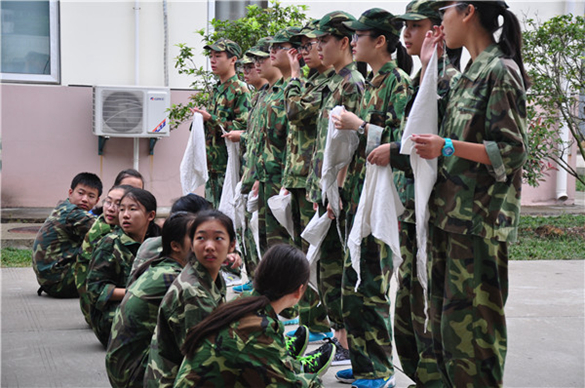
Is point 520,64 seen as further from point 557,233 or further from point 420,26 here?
point 557,233

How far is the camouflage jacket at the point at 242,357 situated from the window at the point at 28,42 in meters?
8.83

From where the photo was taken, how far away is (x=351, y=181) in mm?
4043

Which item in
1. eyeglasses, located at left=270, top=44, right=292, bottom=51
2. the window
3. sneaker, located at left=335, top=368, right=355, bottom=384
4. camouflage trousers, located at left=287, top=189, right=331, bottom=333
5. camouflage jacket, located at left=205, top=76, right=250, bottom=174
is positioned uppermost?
the window

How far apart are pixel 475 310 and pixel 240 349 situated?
93cm

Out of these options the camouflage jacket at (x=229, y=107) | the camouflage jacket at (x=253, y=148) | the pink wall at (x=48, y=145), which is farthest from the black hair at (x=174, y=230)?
the pink wall at (x=48, y=145)

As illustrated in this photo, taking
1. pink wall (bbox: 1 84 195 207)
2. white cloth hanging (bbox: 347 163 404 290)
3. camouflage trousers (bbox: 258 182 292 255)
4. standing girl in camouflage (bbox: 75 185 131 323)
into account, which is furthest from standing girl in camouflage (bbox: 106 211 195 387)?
pink wall (bbox: 1 84 195 207)

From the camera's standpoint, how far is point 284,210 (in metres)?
4.94

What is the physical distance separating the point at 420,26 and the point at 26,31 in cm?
854

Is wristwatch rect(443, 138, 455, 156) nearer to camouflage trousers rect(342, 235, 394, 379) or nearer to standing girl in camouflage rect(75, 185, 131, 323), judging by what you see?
camouflage trousers rect(342, 235, 394, 379)

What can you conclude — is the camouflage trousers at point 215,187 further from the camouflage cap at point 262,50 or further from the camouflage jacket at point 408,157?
the camouflage jacket at point 408,157

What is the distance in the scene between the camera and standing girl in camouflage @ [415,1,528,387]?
114 inches

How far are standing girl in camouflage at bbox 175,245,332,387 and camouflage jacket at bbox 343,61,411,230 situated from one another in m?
1.12

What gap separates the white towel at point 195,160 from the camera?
6707 millimetres

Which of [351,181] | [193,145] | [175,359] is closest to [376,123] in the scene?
[351,181]
